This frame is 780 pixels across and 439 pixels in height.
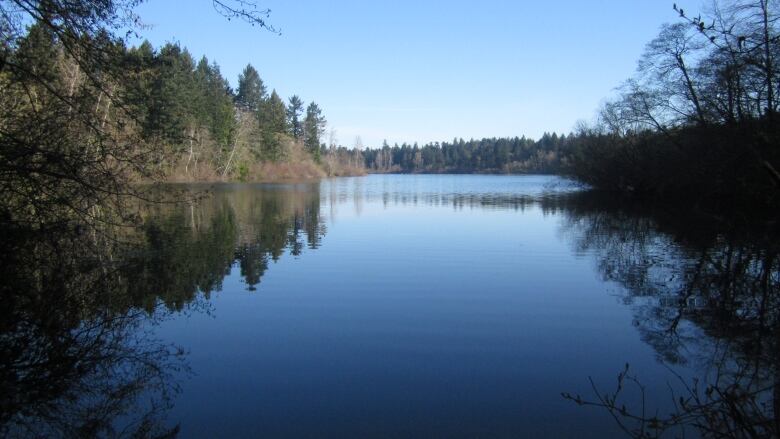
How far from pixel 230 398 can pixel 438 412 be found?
227cm

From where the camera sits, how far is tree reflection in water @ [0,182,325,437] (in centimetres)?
528

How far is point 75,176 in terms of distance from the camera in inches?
289

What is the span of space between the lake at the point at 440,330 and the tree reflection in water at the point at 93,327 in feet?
0.30

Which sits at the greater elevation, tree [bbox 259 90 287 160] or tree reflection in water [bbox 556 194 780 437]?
tree [bbox 259 90 287 160]

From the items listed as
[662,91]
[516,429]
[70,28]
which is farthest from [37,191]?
[662,91]

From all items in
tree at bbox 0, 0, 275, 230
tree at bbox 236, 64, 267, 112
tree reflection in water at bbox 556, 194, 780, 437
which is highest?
tree at bbox 236, 64, 267, 112

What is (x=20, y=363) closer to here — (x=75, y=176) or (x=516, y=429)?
(x=75, y=176)

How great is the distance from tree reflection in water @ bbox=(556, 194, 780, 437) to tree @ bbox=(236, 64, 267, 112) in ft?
199

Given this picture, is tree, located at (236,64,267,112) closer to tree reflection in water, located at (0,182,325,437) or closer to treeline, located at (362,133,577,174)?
tree reflection in water, located at (0,182,325,437)

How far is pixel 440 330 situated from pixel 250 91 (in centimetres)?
7031

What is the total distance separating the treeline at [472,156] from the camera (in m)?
136

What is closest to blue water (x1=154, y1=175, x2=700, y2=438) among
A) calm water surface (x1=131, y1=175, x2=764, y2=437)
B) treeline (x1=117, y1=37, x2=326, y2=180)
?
calm water surface (x1=131, y1=175, x2=764, y2=437)

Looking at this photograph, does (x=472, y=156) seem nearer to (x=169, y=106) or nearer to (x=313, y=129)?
(x=313, y=129)

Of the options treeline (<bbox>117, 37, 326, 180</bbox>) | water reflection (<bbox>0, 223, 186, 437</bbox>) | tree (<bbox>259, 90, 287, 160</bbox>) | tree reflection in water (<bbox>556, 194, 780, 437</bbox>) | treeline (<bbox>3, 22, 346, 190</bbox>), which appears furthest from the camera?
tree (<bbox>259, 90, 287, 160</bbox>)
